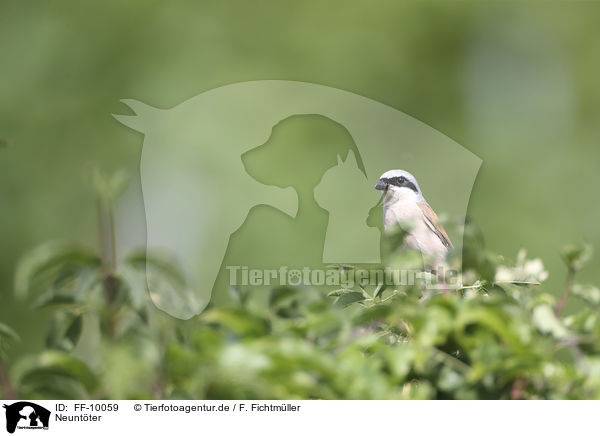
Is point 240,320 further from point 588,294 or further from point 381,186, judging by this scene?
point 381,186

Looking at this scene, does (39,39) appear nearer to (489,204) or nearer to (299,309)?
(489,204)

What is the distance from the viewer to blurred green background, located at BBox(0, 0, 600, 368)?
4.32 meters

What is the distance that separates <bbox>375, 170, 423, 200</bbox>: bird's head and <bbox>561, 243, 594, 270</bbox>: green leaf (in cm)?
234

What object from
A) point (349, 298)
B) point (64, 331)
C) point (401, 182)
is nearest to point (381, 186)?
point (401, 182)

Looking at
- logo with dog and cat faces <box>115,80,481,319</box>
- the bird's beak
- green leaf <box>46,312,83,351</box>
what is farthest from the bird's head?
green leaf <box>46,312,83,351</box>

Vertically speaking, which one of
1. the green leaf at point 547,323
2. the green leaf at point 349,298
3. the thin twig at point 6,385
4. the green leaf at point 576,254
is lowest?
the thin twig at point 6,385

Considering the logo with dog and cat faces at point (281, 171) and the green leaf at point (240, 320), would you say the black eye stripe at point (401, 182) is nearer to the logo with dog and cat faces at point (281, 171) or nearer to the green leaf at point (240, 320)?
the logo with dog and cat faces at point (281, 171)

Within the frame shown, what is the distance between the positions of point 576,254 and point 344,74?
13.5ft

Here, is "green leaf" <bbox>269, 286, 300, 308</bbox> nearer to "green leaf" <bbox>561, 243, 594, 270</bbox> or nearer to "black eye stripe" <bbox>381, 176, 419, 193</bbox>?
"green leaf" <bbox>561, 243, 594, 270</bbox>

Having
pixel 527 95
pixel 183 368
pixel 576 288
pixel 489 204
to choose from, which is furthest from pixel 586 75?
pixel 183 368

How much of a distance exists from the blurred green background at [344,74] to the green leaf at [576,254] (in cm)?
350

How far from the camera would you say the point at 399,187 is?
3129 mm

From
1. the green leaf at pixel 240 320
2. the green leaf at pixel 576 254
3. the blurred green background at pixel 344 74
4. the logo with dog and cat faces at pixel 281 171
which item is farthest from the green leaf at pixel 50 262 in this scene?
the blurred green background at pixel 344 74
